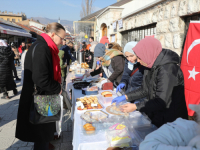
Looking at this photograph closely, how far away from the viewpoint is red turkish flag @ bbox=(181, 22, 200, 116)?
2795mm

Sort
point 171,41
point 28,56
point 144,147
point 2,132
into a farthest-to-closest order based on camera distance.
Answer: point 171,41 → point 2,132 → point 28,56 → point 144,147

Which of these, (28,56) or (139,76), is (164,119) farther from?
(28,56)

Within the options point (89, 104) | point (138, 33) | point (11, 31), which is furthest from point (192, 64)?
point (11, 31)

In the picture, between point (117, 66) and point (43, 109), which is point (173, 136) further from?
point (117, 66)

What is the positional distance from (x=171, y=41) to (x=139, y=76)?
176 centimetres

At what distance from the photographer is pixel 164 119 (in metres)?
1.57

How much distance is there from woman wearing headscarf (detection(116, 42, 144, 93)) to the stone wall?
1414mm

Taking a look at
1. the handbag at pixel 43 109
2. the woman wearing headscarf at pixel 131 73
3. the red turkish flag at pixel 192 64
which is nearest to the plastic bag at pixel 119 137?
the handbag at pixel 43 109

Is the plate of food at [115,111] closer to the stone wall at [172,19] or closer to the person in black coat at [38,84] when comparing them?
the person in black coat at [38,84]

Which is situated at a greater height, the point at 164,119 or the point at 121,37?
the point at 121,37

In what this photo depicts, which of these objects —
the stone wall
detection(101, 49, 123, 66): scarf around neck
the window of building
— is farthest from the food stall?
the window of building

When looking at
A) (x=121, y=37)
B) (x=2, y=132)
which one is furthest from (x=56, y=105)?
(x=121, y=37)

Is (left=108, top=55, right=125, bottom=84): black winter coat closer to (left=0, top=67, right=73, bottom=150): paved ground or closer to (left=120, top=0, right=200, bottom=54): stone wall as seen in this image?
(left=120, top=0, right=200, bottom=54): stone wall

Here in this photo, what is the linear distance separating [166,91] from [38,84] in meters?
1.39
